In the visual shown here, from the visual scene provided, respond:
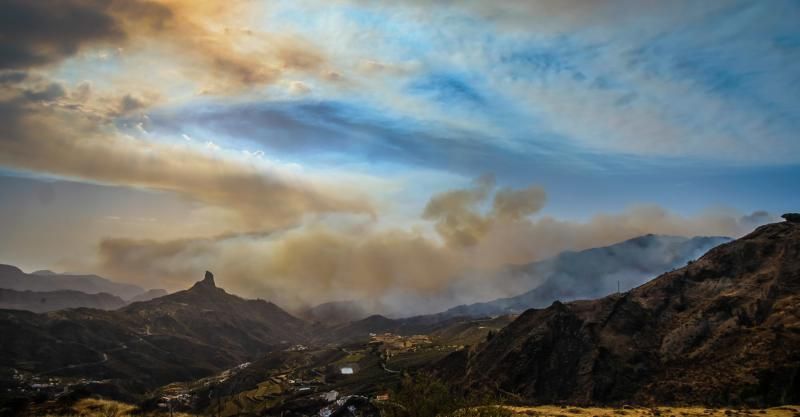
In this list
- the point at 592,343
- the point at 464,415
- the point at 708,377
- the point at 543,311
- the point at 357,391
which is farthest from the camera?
the point at 357,391

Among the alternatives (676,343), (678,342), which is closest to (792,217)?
(678,342)

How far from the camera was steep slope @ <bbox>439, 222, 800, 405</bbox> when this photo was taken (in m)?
93.6

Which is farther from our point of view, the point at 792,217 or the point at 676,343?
the point at 792,217

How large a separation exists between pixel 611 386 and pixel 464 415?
307 ft

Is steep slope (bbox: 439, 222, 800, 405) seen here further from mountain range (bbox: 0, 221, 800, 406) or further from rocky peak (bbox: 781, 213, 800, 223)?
rocky peak (bbox: 781, 213, 800, 223)

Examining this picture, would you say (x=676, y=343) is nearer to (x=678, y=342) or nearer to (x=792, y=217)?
(x=678, y=342)

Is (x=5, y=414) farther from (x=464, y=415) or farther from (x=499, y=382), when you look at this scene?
(x=499, y=382)

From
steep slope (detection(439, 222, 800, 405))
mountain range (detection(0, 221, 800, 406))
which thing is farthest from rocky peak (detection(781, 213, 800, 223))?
steep slope (detection(439, 222, 800, 405))

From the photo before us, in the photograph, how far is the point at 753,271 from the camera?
133875 mm

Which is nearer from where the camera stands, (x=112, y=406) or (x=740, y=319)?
(x=112, y=406)

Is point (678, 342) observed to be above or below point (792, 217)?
below

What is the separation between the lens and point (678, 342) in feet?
389

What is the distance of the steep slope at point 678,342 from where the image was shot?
307 ft

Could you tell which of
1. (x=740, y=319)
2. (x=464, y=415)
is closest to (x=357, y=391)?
(x=740, y=319)
